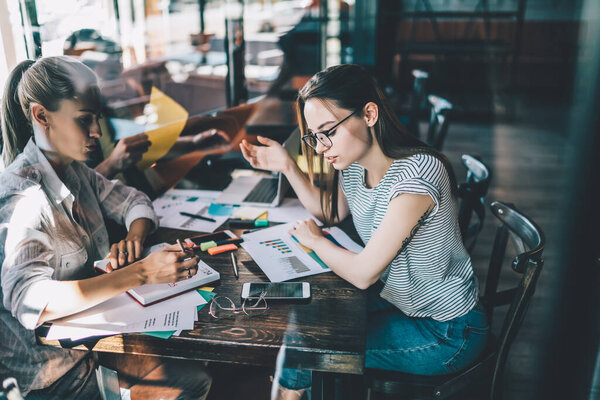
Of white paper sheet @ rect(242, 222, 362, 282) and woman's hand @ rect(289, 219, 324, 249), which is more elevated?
woman's hand @ rect(289, 219, 324, 249)

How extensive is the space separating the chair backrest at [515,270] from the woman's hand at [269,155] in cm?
71

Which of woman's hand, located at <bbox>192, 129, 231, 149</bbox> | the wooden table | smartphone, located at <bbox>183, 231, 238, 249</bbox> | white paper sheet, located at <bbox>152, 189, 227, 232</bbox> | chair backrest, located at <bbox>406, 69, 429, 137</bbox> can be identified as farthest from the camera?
chair backrest, located at <bbox>406, 69, 429, 137</bbox>

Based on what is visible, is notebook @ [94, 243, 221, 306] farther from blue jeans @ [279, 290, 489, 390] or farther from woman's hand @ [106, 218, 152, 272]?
blue jeans @ [279, 290, 489, 390]

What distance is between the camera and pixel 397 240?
123 cm

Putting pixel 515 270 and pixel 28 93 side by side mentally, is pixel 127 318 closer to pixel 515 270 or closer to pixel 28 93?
pixel 28 93

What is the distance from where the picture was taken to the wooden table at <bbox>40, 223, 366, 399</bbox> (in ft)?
3.26

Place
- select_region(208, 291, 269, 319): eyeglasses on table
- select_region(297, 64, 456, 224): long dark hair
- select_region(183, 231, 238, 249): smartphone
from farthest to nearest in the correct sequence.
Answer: select_region(183, 231, 238, 249): smartphone → select_region(297, 64, 456, 224): long dark hair → select_region(208, 291, 269, 319): eyeglasses on table

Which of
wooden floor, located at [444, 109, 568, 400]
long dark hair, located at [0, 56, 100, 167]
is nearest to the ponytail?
long dark hair, located at [0, 56, 100, 167]

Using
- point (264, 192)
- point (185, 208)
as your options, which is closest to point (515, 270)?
point (264, 192)

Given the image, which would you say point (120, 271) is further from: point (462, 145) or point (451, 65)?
point (451, 65)

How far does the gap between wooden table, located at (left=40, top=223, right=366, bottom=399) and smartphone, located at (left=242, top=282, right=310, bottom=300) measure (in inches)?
0.8

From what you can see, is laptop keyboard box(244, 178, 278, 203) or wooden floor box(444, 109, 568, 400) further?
laptop keyboard box(244, 178, 278, 203)

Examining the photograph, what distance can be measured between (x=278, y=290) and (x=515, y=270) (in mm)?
589

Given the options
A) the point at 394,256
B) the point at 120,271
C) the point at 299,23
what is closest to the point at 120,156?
the point at 120,271
